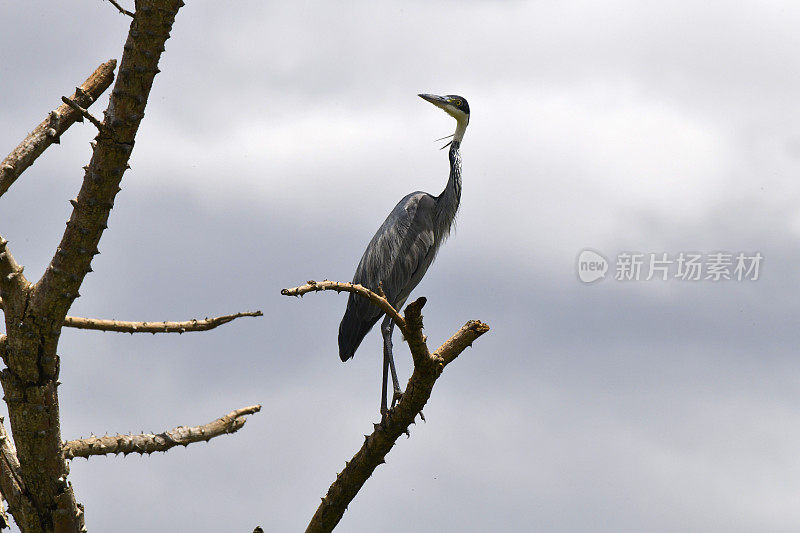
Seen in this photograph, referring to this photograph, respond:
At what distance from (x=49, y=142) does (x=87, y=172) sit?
1973 millimetres

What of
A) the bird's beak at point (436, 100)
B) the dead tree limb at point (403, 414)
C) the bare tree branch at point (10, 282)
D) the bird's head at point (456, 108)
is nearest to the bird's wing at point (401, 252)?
the bird's head at point (456, 108)

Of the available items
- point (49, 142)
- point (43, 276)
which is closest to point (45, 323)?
point (43, 276)

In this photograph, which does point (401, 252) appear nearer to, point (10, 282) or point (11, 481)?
point (11, 481)

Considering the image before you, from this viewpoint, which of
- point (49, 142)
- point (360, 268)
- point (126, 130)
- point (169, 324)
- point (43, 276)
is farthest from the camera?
point (360, 268)

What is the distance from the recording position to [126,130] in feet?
15.1

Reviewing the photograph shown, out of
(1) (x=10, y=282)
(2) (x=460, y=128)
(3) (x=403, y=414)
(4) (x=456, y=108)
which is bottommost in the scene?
(1) (x=10, y=282)

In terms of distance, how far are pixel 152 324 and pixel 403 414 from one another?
2.10 metres

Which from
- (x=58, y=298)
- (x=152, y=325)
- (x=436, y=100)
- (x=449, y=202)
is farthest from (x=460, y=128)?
(x=58, y=298)

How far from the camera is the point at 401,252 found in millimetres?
10844

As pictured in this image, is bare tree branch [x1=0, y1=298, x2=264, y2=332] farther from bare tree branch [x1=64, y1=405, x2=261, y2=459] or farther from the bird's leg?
the bird's leg

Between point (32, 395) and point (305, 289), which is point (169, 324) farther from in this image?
point (305, 289)

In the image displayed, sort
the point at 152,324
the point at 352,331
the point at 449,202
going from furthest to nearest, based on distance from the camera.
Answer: the point at 449,202 < the point at 352,331 < the point at 152,324

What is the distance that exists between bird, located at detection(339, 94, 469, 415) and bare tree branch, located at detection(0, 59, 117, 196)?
4.65m

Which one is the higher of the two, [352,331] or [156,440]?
[352,331]
